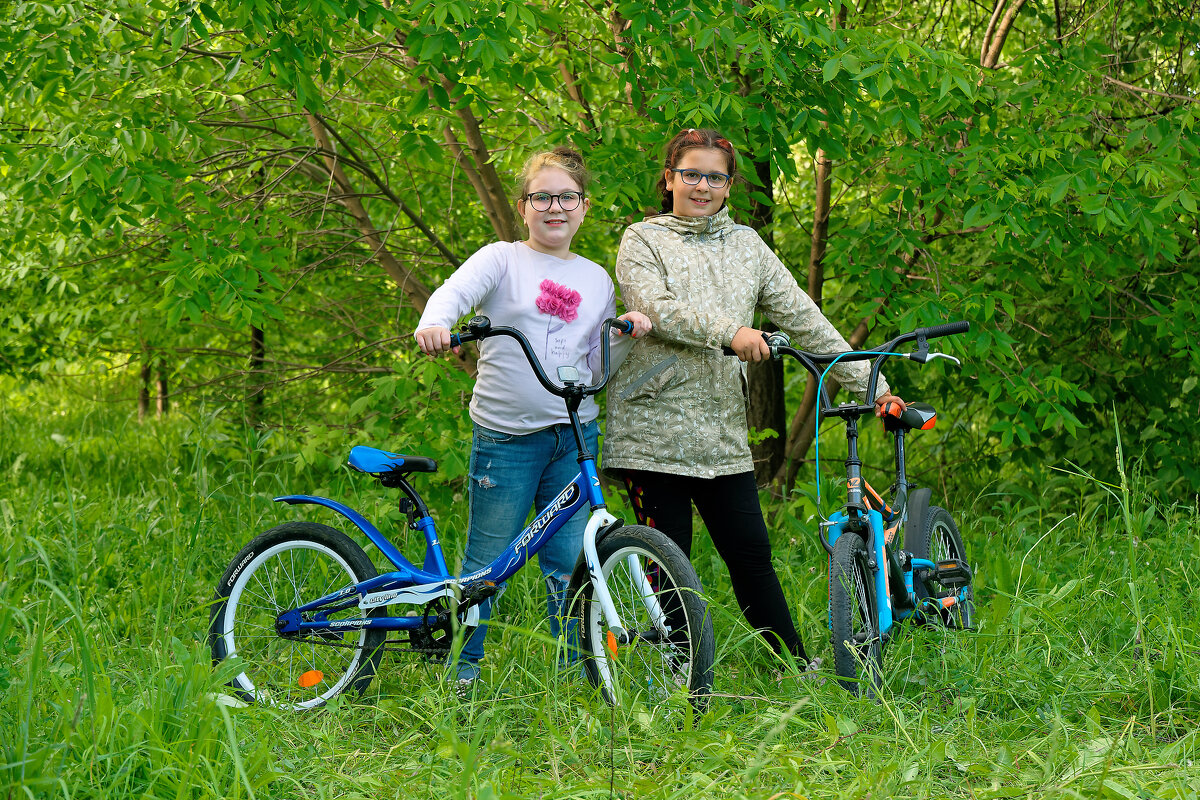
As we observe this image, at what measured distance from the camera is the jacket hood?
117 inches

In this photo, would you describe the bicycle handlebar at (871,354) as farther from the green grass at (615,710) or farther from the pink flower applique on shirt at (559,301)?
the green grass at (615,710)

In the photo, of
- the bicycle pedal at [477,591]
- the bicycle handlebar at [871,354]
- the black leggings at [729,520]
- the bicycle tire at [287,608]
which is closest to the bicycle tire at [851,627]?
the black leggings at [729,520]

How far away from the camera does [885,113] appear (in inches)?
142

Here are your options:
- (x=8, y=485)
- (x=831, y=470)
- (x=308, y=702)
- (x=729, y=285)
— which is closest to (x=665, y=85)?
(x=729, y=285)

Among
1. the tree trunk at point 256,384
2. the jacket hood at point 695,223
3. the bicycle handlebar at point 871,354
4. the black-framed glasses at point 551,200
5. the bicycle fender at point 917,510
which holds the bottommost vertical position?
the bicycle fender at point 917,510

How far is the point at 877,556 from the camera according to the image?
286cm

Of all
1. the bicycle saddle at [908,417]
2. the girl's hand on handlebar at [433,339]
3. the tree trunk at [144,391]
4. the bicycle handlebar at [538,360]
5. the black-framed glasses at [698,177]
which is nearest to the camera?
the girl's hand on handlebar at [433,339]

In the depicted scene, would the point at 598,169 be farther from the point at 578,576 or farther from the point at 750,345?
the point at 578,576

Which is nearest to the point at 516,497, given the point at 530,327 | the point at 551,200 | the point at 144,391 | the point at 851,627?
Answer: the point at 530,327

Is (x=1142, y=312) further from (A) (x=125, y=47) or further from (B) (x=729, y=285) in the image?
(A) (x=125, y=47)

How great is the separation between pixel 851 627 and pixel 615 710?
0.69 m

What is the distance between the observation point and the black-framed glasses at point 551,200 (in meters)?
2.88

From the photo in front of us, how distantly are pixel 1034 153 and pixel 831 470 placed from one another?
2741 millimetres

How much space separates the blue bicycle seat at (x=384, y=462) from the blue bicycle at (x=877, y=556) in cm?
106
